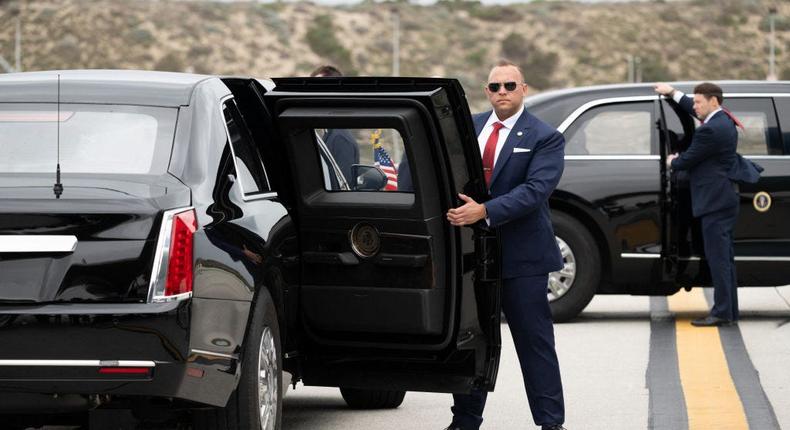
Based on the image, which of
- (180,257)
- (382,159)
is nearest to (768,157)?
(382,159)

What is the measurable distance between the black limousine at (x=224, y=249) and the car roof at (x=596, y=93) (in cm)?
482

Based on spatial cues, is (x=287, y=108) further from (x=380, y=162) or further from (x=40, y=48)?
(x=40, y=48)

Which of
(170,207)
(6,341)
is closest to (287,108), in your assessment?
(170,207)

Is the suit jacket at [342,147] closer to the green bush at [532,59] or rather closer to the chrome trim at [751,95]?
the chrome trim at [751,95]

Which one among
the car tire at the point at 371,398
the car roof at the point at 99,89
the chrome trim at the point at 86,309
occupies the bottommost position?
the car tire at the point at 371,398

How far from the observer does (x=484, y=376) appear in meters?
6.62

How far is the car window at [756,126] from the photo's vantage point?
38.5 feet

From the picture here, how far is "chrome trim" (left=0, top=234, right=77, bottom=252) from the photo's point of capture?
520 centimetres

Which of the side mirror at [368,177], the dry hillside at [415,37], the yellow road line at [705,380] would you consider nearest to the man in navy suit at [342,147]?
the side mirror at [368,177]

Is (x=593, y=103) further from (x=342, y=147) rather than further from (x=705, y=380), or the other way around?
(x=705, y=380)

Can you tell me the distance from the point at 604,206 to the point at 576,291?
0.70 meters

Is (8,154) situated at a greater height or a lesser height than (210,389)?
greater

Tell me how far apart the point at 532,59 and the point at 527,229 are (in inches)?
3049

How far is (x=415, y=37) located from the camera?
86.5 metres
